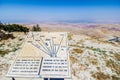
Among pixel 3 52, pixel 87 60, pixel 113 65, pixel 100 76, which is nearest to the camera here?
pixel 100 76

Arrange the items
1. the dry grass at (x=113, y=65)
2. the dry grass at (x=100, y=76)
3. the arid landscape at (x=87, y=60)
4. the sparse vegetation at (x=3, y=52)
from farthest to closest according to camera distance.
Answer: the sparse vegetation at (x=3, y=52)
the dry grass at (x=113, y=65)
the arid landscape at (x=87, y=60)
the dry grass at (x=100, y=76)

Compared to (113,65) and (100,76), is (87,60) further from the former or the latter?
(100,76)

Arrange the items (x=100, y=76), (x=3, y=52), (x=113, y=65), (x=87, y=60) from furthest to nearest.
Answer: (x=3, y=52) < (x=87, y=60) < (x=113, y=65) < (x=100, y=76)

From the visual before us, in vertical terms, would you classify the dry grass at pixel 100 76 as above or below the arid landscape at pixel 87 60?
below

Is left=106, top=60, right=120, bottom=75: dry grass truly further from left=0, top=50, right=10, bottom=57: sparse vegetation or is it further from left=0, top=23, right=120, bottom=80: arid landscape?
left=0, top=50, right=10, bottom=57: sparse vegetation

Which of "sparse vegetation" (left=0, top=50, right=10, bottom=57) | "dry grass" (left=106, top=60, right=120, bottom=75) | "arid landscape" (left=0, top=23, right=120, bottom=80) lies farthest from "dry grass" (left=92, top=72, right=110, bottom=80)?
"sparse vegetation" (left=0, top=50, right=10, bottom=57)

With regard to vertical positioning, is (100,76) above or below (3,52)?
below

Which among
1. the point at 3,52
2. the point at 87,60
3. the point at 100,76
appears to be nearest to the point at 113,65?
the point at 87,60

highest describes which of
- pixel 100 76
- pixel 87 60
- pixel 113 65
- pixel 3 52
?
pixel 3 52

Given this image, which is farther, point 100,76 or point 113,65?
point 113,65

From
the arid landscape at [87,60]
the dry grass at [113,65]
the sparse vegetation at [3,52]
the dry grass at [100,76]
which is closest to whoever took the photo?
the dry grass at [100,76]

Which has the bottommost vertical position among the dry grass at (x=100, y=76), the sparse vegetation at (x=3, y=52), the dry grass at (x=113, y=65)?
the dry grass at (x=100, y=76)

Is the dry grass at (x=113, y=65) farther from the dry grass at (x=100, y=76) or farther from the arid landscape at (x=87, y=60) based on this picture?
the dry grass at (x=100, y=76)

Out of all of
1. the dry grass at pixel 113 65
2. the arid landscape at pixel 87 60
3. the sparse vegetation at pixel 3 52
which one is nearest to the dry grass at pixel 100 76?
the arid landscape at pixel 87 60
